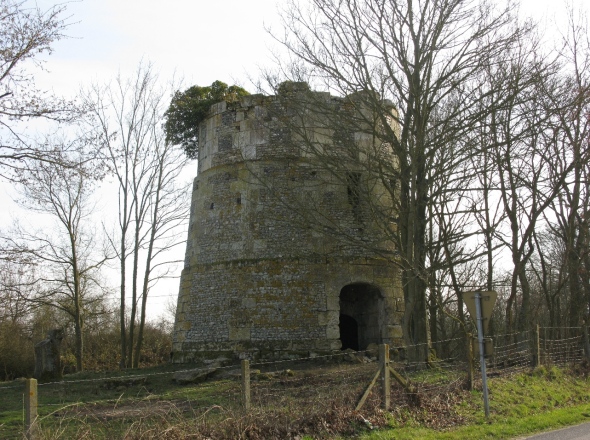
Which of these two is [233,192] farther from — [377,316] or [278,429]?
[278,429]

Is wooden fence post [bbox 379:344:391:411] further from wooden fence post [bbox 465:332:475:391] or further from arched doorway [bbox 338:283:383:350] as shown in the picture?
arched doorway [bbox 338:283:383:350]

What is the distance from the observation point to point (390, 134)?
14000 millimetres

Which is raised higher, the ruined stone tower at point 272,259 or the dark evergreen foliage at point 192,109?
the dark evergreen foliage at point 192,109

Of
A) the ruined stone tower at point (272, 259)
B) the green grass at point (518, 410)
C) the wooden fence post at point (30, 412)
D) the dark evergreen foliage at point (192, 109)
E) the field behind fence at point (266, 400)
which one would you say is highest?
the dark evergreen foliage at point (192, 109)

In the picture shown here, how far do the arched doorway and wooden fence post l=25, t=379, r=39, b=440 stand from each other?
497 inches

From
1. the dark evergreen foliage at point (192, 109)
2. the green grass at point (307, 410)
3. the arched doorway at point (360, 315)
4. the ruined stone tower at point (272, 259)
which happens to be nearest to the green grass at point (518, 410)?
the green grass at point (307, 410)

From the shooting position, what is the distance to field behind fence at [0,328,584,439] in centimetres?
723

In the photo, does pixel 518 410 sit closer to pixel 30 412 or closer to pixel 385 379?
pixel 385 379

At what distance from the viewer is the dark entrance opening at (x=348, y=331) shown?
19.8 m

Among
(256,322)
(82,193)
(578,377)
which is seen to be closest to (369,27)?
(256,322)

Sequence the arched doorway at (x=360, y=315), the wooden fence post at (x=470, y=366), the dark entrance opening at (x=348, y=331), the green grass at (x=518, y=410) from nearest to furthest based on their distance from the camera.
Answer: the green grass at (x=518, y=410)
the wooden fence post at (x=470, y=366)
the arched doorway at (x=360, y=315)
the dark entrance opening at (x=348, y=331)

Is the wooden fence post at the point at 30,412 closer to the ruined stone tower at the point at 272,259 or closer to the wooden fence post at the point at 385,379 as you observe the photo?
the wooden fence post at the point at 385,379

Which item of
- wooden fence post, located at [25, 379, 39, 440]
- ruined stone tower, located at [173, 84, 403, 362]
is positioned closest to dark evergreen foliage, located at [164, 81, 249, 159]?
ruined stone tower, located at [173, 84, 403, 362]

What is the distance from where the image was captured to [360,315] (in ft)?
62.6
